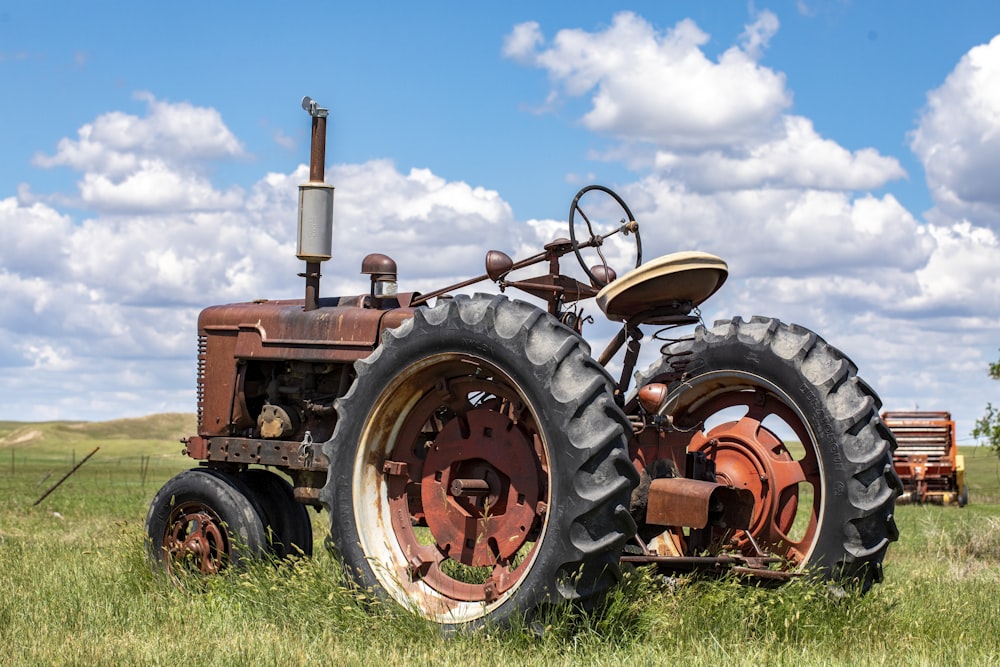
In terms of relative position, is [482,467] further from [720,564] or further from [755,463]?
[755,463]

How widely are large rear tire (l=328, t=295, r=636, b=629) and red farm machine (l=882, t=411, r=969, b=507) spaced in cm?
2333

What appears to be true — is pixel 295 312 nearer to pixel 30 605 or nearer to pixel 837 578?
pixel 30 605

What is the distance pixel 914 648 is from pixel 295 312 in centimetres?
461

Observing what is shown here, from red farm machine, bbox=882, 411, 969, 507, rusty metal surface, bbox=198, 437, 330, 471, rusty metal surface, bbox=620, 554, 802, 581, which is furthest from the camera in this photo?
red farm machine, bbox=882, 411, 969, 507

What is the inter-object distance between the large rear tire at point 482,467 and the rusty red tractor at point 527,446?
0.5 inches

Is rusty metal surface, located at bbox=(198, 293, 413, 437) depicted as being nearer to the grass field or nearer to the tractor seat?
the grass field

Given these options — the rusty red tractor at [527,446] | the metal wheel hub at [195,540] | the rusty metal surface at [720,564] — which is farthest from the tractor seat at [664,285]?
the metal wheel hub at [195,540]

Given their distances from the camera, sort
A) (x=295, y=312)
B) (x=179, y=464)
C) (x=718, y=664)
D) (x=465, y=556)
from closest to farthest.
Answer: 1. (x=718, y=664)
2. (x=465, y=556)
3. (x=295, y=312)
4. (x=179, y=464)

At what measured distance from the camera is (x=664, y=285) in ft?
20.9

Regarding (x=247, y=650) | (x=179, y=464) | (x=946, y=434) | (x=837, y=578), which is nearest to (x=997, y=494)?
(x=946, y=434)

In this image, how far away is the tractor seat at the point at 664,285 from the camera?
20.6 feet

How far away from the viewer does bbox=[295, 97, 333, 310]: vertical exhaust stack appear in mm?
8203

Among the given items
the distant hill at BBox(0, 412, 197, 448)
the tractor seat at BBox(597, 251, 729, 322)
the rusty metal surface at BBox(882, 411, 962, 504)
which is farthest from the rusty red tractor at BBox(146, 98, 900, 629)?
the distant hill at BBox(0, 412, 197, 448)

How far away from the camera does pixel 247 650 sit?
5477mm
